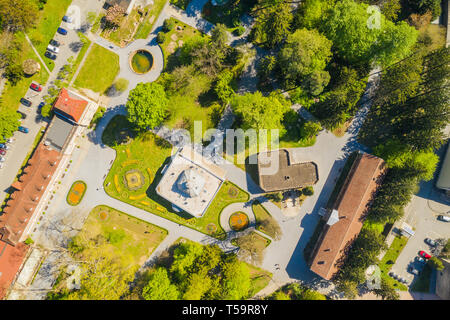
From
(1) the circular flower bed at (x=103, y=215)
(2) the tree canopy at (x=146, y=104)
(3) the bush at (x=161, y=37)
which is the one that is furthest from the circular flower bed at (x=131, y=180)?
(3) the bush at (x=161, y=37)

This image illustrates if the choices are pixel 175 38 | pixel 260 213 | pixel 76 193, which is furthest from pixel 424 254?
pixel 76 193

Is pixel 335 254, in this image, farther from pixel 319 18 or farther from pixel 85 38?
pixel 85 38

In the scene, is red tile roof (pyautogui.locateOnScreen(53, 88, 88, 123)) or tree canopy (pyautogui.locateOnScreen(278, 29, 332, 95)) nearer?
tree canopy (pyautogui.locateOnScreen(278, 29, 332, 95))

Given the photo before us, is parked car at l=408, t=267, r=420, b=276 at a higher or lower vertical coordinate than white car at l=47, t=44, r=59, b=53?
lower

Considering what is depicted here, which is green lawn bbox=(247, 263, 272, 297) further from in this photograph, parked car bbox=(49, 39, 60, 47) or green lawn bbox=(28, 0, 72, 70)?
parked car bbox=(49, 39, 60, 47)

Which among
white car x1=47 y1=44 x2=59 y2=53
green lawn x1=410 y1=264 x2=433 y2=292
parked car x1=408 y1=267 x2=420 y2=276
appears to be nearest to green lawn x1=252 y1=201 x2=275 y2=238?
parked car x1=408 y1=267 x2=420 y2=276

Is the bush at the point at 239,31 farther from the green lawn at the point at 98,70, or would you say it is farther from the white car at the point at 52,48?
the white car at the point at 52,48
